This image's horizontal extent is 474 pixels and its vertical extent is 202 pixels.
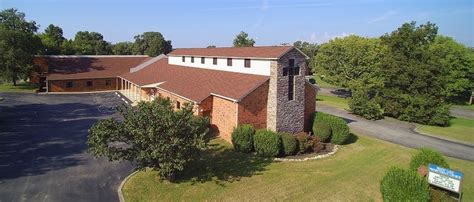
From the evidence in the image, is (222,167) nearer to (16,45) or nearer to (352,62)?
(352,62)

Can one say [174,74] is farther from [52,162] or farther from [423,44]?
[423,44]

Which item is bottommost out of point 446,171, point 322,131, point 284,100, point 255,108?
point 446,171

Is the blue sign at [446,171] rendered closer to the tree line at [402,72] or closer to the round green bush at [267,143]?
the round green bush at [267,143]

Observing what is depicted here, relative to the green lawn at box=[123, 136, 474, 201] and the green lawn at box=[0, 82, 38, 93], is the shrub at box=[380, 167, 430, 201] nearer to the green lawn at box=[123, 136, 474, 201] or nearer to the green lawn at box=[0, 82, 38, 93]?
the green lawn at box=[123, 136, 474, 201]

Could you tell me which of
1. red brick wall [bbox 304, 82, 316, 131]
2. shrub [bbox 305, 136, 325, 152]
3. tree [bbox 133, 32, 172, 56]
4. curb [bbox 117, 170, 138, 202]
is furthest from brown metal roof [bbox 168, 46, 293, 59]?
tree [bbox 133, 32, 172, 56]

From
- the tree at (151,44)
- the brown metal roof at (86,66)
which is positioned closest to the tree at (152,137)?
the brown metal roof at (86,66)

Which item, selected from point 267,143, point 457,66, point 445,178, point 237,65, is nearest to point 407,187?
point 445,178
